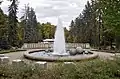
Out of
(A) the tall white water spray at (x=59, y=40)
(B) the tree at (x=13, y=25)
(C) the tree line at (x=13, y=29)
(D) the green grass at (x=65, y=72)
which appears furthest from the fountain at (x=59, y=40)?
(B) the tree at (x=13, y=25)

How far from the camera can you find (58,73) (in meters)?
7.94

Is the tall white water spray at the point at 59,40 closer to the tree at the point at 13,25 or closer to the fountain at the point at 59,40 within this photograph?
the fountain at the point at 59,40

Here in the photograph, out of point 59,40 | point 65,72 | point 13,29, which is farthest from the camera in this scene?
point 13,29

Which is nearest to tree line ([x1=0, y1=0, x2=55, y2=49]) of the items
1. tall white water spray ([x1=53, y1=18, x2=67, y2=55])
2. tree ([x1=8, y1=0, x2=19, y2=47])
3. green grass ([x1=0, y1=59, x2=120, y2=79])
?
tree ([x1=8, y1=0, x2=19, y2=47])

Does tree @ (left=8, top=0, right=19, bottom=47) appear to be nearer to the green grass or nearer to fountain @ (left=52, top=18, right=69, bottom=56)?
fountain @ (left=52, top=18, right=69, bottom=56)

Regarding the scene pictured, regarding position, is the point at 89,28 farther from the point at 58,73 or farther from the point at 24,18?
the point at 58,73

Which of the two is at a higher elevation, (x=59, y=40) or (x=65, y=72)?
(x=59, y=40)

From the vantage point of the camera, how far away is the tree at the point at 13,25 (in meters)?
40.6

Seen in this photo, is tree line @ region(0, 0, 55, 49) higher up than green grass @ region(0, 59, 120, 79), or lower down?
higher up

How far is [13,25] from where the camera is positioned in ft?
135

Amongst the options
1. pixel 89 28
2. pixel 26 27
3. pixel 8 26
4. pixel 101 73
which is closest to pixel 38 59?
pixel 101 73

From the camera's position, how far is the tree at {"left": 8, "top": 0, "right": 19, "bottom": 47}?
40.6 m

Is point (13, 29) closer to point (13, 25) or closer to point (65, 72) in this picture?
point (13, 25)

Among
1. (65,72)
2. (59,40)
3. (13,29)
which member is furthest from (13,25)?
(65,72)
